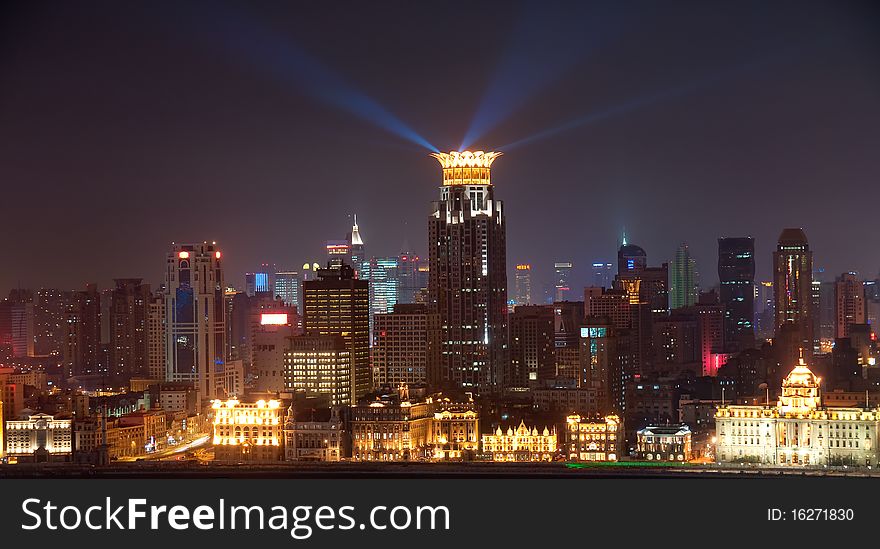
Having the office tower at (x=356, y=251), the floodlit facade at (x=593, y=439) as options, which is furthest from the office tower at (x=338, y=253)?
the floodlit facade at (x=593, y=439)

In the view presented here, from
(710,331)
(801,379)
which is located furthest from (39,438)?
(710,331)

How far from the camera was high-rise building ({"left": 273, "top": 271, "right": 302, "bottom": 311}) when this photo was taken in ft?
118

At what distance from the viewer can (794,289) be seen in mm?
35688

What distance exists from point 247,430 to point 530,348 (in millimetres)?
7000

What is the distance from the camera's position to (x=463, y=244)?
32406 millimetres

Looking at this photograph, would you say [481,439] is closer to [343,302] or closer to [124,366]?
[343,302]

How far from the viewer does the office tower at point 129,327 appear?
1457 inches

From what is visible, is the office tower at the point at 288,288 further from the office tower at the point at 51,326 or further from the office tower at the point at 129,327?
the office tower at the point at 51,326

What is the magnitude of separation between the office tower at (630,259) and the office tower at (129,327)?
8.36 meters

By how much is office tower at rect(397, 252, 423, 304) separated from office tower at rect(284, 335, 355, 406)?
267 cm

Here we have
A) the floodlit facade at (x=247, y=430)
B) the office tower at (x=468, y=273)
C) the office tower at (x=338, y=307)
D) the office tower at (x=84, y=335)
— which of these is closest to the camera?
the floodlit facade at (x=247, y=430)

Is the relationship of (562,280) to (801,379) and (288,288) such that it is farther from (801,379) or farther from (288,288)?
(801,379)

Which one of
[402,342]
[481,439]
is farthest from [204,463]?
[402,342]

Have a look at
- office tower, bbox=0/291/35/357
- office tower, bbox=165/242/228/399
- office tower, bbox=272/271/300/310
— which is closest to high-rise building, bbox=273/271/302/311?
office tower, bbox=272/271/300/310
